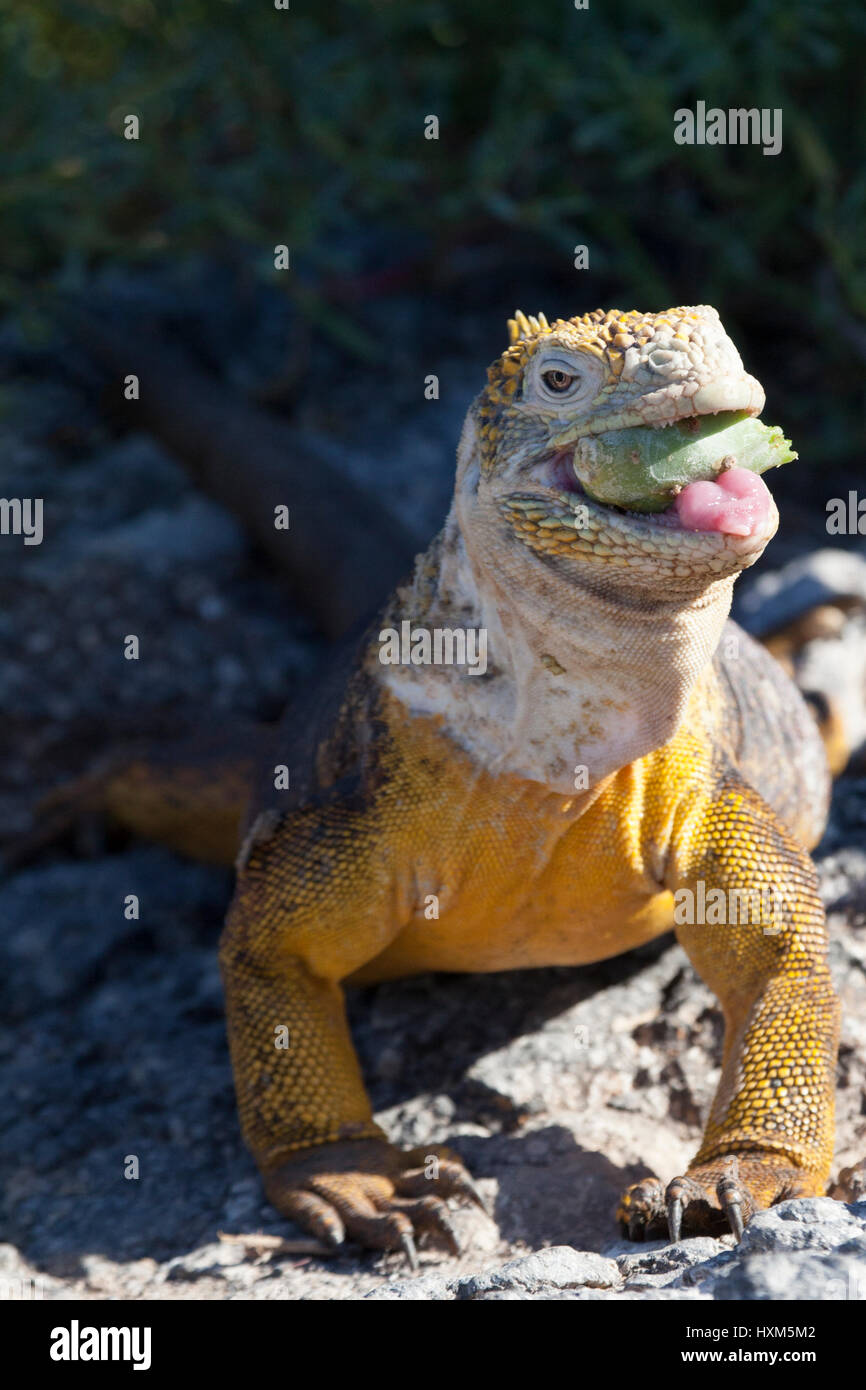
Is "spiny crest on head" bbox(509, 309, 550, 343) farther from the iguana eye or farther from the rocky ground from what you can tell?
the rocky ground

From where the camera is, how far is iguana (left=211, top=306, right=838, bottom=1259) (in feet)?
8.32

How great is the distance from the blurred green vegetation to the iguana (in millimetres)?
2885

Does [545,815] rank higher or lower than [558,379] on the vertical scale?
lower

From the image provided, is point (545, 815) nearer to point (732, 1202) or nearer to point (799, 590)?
point (732, 1202)

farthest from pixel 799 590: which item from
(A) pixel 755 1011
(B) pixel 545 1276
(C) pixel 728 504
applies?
(B) pixel 545 1276

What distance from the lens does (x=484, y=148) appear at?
5.74m

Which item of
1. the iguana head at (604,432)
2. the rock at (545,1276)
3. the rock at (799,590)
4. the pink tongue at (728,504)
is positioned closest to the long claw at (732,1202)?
the rock at (545,1276)

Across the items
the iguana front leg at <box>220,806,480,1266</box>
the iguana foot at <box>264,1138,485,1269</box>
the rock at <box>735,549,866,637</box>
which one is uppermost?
the rock at <box>735,549,866,637</box>

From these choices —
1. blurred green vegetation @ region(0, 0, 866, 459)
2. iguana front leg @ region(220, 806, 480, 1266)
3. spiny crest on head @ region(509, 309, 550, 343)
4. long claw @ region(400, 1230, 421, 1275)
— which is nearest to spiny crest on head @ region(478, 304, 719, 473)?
spiny crest on head @ region(509, 309, 550, 343)

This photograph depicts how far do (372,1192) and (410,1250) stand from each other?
5.8 inches

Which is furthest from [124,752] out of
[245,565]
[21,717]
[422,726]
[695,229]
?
[695,229]

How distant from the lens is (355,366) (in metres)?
6.68

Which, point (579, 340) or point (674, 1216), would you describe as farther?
point (674, 1216)

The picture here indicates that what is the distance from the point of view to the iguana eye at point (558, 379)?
2.58 meters
